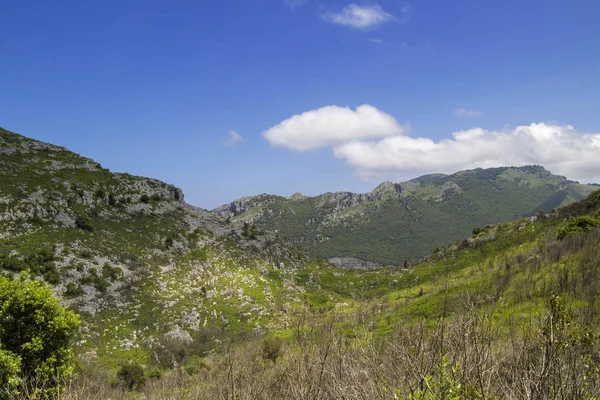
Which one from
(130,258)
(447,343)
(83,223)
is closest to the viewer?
(447,343)

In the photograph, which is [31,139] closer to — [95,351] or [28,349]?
[95,351]

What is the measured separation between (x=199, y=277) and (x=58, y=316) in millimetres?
47208

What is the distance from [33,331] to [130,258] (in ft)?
148

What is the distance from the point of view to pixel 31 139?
89500mm

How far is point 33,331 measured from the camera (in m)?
Answer: 18.0

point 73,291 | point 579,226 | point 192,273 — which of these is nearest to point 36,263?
point 73,291

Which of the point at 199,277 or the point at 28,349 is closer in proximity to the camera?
the point at 28,349

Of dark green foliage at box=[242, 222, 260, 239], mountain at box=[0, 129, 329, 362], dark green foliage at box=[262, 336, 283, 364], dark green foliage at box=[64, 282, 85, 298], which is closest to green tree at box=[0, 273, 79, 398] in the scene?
dark green foliage at box=[262, 336, 283, 364]

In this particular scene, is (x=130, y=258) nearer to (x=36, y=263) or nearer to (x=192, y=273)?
(x=192, y=273)

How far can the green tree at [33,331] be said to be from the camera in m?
17.3

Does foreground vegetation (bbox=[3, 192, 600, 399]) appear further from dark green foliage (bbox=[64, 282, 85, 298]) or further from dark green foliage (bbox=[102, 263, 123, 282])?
dark green foliage (bbox=[102, 263, 123, 282])

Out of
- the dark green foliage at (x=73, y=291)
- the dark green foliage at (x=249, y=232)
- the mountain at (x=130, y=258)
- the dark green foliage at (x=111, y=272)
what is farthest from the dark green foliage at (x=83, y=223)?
the dark green foliage at (x=249, y=232)

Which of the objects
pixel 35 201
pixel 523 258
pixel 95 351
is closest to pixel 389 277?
pixel 523 258

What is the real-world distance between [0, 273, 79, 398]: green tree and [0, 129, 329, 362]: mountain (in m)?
24.9
